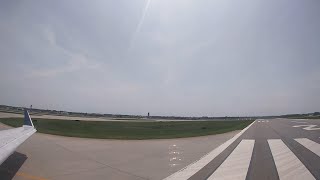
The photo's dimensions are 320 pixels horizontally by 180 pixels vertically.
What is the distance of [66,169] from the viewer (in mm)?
9414

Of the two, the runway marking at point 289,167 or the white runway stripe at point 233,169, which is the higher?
the runway marking at point 289,167

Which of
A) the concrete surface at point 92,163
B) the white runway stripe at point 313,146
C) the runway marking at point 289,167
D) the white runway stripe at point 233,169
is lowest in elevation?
the concrete surface at point 92,163

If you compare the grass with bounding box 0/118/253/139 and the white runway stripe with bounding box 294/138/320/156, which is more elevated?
the white runway stripe with bounding box 294/138/320/156

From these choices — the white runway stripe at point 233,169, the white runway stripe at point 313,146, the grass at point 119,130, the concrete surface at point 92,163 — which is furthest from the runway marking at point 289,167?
the grass at point 119,130

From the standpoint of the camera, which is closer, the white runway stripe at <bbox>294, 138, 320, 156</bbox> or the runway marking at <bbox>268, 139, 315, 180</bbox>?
the runway marking at <bbox>268, 139, 315, 180</bbox>

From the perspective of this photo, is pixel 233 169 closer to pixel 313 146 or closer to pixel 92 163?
pixel 92 163

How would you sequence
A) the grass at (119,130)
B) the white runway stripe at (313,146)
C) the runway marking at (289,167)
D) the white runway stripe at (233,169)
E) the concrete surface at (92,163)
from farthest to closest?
the grass at (119,130)
the white runway stripe at (313,146)
the concrete surface at (92,163)
the white runway stripe at (233,169)
the runway marking at (289,167)

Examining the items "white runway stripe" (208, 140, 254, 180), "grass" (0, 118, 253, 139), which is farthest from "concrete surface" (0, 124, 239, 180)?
"grass" (0, 118, 253, 139)

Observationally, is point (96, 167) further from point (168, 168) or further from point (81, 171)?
point (168, 168)

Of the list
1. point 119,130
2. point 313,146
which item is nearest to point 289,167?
point 313,146

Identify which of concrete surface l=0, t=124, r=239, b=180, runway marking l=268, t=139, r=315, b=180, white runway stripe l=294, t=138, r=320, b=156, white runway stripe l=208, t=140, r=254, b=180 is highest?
white runway stripe l=294, t=138, r=320, b=156

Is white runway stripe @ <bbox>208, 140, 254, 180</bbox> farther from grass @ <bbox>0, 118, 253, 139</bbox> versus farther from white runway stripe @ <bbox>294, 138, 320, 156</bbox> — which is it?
grass @ <bbox>0, 118, 253, 139</bbox>

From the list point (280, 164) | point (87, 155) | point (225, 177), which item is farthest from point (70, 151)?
point (280, 164)

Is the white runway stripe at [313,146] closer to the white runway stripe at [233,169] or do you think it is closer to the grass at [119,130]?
the white runway stripe at [233,169]
